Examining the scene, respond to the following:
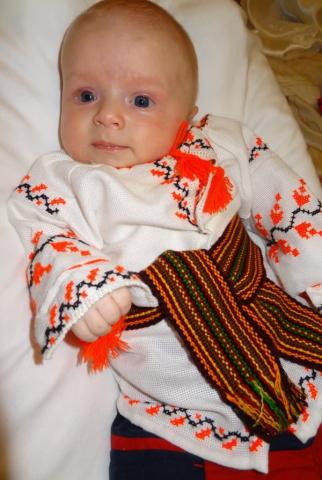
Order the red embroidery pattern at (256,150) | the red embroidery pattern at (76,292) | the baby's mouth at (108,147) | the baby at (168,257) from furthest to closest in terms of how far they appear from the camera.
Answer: the red embroidery pattern at (256,150) → the baby's mouth at (108,147) → the baby at (168,257) → the red embroidery pattern at (76,292)

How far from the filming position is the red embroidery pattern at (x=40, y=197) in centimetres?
97

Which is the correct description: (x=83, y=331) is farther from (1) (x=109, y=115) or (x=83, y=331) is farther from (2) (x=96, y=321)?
(1) (x=109, y=115)

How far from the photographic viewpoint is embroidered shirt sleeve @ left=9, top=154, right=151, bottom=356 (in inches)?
30.5

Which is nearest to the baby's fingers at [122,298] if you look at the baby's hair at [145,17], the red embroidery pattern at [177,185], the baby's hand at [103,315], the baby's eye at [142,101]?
the baby's hand at [103,315]

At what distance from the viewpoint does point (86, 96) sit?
1002 millimetres

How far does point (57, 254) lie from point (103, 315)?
0.15m

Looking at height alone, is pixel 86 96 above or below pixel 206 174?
above

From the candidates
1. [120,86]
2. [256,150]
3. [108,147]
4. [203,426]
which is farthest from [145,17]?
[203,426]

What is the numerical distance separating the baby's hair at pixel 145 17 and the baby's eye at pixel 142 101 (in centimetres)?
14

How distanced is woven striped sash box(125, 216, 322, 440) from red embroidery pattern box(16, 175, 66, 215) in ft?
0.78

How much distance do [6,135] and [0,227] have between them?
227mm

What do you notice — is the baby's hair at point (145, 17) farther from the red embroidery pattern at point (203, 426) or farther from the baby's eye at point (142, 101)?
the red embroidery pattern at point (203, 426)

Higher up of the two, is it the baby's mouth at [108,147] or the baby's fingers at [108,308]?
the baby's mouth at [108,147]

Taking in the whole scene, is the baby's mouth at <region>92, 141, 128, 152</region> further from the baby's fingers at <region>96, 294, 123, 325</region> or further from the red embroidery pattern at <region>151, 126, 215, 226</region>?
the baby's fingers at <region>96, 294, 123, 325</region>
